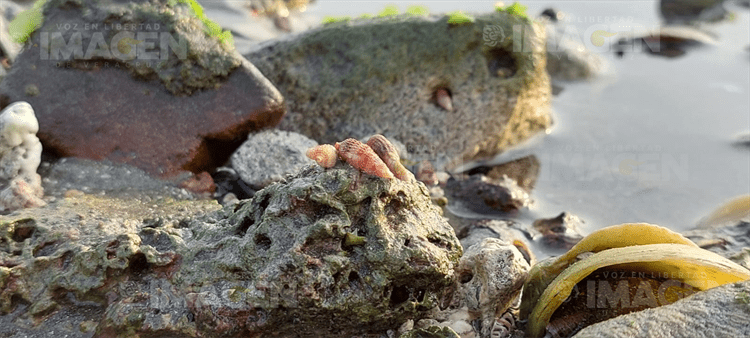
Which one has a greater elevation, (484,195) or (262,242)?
(262,242)

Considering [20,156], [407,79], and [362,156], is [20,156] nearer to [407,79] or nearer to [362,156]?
[362,156]

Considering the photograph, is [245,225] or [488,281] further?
[488,281]

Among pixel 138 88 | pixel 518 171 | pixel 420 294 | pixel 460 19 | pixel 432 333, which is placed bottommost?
pixel 518 171

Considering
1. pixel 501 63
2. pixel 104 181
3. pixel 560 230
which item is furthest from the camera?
pixel 501 63

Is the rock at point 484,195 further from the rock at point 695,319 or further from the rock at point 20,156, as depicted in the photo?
the rock at point 20,156

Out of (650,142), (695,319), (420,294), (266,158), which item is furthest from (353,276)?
(650,142)

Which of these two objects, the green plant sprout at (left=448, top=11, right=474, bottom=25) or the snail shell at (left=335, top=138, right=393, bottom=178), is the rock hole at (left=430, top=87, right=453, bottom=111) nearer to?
the green plant sprout at (left=448, top=11, right=474, bottom=25)
